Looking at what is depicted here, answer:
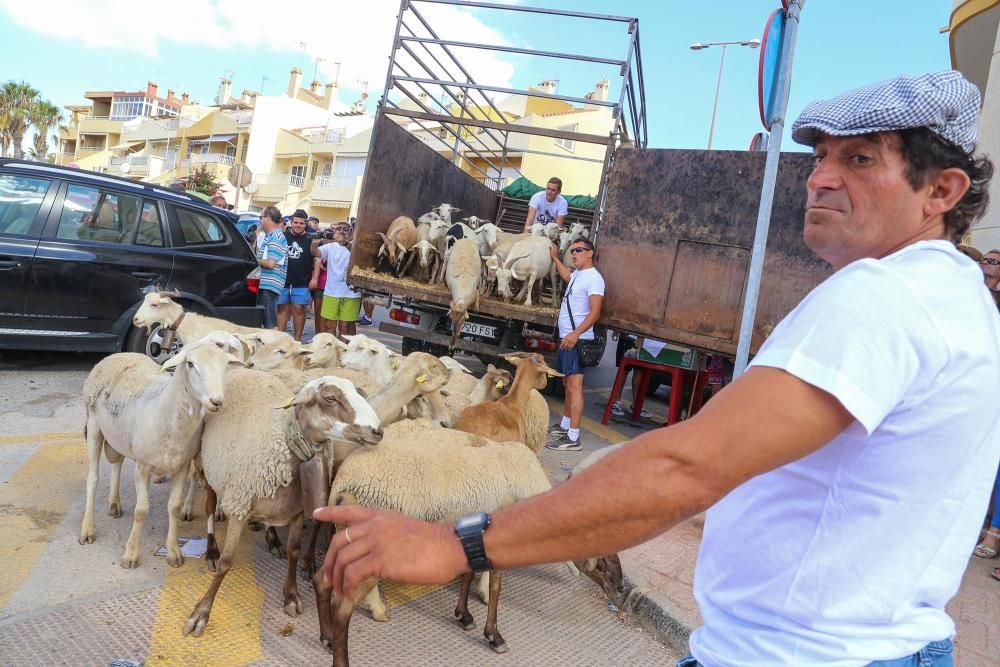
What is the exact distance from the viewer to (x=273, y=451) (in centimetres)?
325

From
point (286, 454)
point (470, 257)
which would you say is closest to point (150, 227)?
point (470, 257)

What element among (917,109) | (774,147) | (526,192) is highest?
(526,192)

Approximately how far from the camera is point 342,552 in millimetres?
1087

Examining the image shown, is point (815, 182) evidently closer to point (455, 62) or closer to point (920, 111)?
point (920, 111)

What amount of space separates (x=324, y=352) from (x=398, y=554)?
15.5 feet

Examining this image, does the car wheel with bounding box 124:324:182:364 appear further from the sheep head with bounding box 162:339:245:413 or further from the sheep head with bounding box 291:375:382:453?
the sheep head with bounding box 291:375:382:453

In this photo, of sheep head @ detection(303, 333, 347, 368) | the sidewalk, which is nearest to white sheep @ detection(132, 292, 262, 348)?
sheep head @ detection(303, 333, 347, 368)

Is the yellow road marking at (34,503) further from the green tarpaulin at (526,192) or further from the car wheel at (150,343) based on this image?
the green tarpaulin at (526,192)

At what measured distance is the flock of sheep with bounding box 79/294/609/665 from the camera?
3119 mm

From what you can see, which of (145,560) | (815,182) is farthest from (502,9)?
(815,182)

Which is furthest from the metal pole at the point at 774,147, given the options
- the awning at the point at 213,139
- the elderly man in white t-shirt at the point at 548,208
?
the awning at the point at 213,139

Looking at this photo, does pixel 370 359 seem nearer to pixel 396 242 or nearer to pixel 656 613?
pixel 396 242

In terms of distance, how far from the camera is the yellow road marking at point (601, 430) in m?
7.38

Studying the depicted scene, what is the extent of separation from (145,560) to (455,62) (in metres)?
7.10
